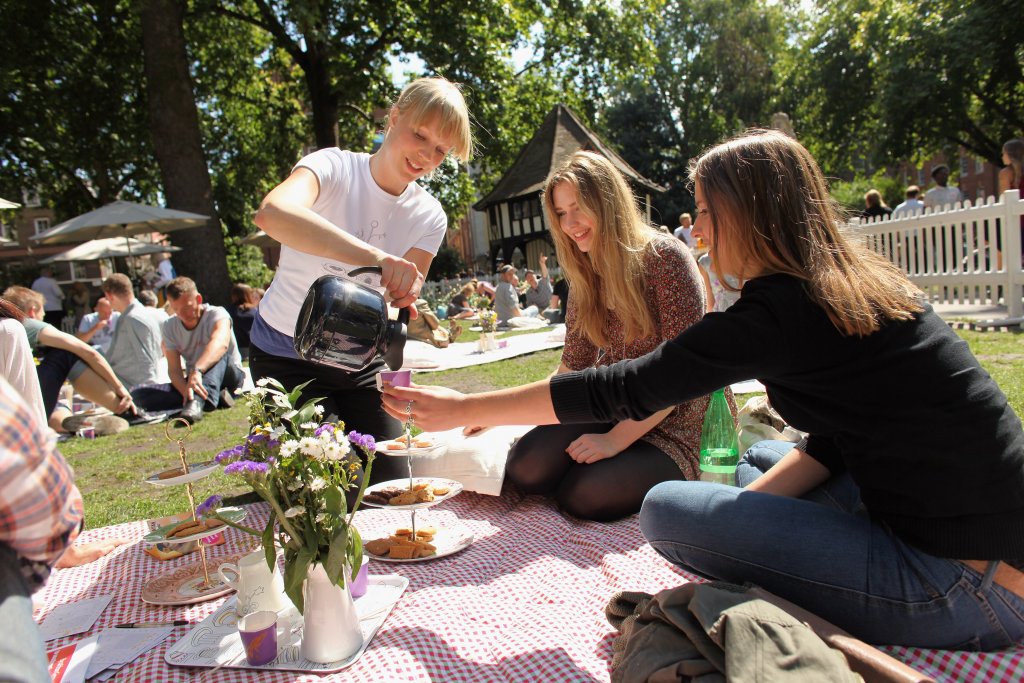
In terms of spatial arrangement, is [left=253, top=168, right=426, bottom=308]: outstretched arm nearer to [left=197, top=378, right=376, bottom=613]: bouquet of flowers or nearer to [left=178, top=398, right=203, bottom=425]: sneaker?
[left=197, top=378, right=376, bottom=613]: bouquet of flowers

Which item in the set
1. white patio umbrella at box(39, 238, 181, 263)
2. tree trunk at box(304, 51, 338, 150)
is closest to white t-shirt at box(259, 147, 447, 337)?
tree trunk at box(304, 51, 338, 150)

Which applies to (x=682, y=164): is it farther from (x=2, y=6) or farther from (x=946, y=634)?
(x=946, y=634)

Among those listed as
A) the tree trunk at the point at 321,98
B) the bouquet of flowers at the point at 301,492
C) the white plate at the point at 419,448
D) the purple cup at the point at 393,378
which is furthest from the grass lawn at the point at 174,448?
the tree trunk at the point at 321,98

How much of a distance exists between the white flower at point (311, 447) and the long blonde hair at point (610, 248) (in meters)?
1.67

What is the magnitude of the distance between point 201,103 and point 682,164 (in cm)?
2120

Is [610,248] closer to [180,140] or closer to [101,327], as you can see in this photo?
[101,327]

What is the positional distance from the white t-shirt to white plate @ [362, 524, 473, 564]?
1.00 meters

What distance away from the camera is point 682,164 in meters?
31.8

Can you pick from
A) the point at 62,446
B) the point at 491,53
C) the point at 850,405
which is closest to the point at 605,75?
the point at 491,53

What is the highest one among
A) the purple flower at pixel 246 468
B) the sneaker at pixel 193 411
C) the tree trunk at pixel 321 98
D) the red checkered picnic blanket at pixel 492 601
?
the tree trunk at pixel 321 98

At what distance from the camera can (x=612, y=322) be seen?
10.2 feet

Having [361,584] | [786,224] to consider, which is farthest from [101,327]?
[786,224]

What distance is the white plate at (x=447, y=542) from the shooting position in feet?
8.29

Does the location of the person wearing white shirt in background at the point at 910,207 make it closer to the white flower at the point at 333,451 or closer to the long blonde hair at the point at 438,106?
the long blonde hair at the point at 438,106
